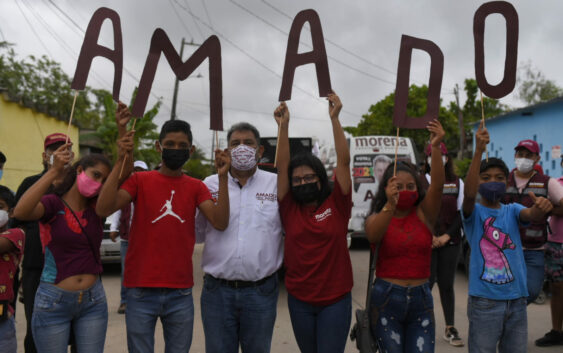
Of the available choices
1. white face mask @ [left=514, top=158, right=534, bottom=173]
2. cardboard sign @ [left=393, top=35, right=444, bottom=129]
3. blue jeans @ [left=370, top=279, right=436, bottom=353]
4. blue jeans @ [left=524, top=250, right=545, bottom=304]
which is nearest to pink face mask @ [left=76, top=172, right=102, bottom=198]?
blue jeans @ [left=370, top=279, right=436, bottom=353]

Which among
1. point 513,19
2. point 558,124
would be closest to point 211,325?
point 513,19

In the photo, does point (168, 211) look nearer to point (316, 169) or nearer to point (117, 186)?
point (117, 186)

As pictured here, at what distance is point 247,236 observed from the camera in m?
3.06

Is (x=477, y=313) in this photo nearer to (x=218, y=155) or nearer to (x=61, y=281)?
(x=218, y=155)

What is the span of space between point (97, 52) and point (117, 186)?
42.6 inches

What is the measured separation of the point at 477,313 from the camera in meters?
3.10

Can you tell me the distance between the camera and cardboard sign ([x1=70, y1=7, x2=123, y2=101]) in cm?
323

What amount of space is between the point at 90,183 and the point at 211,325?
1209 mm

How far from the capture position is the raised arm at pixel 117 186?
279 cm

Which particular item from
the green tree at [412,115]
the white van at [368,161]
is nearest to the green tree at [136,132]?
the white van at [368,161]

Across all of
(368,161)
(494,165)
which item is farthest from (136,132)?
(494,165)

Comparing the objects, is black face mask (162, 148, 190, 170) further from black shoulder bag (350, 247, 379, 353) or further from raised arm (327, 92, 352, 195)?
black shoulder bag (350, 247, 379, 353)

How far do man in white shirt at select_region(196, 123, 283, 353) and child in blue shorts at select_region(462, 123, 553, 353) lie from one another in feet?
4.44

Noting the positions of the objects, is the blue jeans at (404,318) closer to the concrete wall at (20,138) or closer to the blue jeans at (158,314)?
the blue jeans at (158,314)
